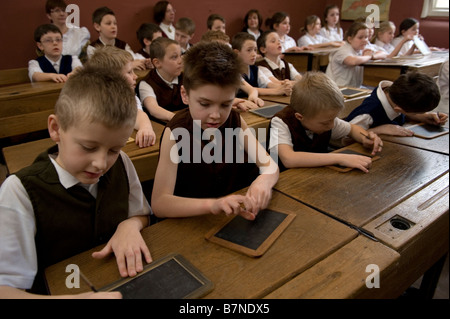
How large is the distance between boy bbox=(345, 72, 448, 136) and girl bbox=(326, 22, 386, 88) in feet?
6.21

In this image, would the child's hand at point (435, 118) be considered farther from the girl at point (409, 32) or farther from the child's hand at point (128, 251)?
the girl at point (409, 32)

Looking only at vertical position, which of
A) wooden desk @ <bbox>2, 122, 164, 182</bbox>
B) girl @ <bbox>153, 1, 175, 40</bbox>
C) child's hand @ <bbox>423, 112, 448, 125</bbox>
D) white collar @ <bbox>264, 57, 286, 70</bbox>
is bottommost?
wooden desk @ <bbox>2, 122, 164, 182</bbox>

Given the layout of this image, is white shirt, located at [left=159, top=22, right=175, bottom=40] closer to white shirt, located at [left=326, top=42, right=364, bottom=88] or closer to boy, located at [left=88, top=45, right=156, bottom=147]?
white shirt, located at [left=326, top=42, right=364, bottom=88]

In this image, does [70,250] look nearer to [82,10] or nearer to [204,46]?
[204,46]

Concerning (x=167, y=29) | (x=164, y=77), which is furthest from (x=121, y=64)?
(x=167, y=29)

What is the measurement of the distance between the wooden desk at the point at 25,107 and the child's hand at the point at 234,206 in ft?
5.40

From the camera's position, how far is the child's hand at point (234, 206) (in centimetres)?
87

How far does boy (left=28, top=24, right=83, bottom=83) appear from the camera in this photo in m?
2.83

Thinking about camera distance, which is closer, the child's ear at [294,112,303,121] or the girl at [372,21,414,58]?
the child's ear at [294,112,303,121]

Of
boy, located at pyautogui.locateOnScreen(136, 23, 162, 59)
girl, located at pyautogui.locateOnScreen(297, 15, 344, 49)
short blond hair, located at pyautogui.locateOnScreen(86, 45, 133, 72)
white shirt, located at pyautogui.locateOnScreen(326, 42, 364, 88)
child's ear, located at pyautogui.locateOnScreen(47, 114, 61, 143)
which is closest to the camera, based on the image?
child's ear, located at pyautogui.locateOnScreen(47, 114, 61, 143)

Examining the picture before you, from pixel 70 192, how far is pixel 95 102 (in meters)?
0.25

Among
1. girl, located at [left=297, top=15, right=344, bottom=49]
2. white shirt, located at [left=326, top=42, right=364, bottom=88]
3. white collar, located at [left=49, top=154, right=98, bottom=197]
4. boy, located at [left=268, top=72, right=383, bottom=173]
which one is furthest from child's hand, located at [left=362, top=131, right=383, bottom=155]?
girl, located at [left=297, top=15, right=344, bottom=49]
